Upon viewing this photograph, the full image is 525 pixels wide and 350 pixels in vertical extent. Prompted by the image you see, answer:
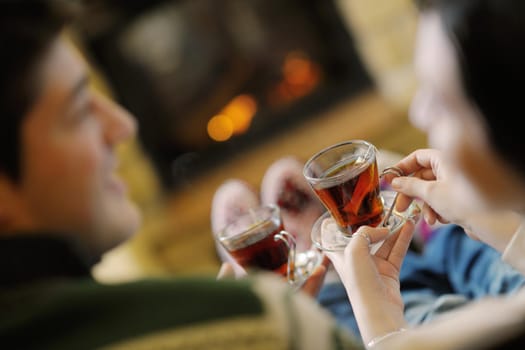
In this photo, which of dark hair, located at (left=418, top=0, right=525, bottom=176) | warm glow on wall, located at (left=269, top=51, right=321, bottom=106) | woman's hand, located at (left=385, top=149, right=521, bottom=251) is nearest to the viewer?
dark hair, located at (left=418, top=0, right=525, bottom=176)

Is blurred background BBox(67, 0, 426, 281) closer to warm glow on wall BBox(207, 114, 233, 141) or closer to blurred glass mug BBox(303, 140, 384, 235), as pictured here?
warm glow on wall BBox(207, 114, 233, 141)

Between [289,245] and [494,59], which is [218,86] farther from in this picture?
[494,59]

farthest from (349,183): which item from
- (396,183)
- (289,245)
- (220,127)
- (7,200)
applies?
(220,127)

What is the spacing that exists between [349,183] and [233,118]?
2.05m

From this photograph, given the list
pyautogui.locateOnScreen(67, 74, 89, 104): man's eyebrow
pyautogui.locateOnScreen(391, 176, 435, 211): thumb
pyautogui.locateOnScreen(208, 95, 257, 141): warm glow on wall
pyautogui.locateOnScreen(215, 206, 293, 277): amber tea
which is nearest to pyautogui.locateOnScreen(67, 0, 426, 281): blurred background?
pyautogui.locateOnScreen(208, 95, 257, 141): warm glow on wall

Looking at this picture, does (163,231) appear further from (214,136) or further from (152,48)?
(152,48)

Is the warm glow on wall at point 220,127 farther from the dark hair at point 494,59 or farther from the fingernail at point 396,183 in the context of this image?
the dark hair at point 494,59

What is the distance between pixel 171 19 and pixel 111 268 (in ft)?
3.87

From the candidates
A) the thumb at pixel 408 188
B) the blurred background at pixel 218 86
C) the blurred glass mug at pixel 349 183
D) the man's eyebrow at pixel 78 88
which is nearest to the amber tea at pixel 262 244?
the blurred glass mug at pixel 349 183

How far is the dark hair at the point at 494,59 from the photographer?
1.82 feet

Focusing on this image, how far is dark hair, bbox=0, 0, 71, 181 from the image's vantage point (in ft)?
2.00

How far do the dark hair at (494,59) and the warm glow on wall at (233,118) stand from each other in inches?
90.0

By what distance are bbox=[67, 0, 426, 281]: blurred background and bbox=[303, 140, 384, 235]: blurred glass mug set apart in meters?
1.69

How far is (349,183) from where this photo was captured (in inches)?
35.3
